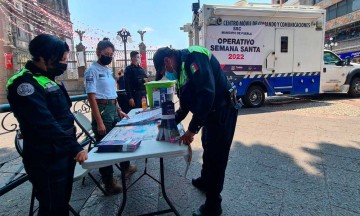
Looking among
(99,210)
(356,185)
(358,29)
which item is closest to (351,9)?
(358,29)

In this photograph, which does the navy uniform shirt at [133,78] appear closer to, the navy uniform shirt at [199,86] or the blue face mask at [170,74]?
the blue face mask at [170,74]

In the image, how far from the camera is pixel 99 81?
116 inches

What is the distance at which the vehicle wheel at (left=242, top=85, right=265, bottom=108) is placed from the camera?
322 inches

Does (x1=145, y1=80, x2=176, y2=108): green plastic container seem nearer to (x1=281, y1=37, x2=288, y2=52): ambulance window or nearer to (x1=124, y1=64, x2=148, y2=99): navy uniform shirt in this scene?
(x1=124, y1=64, x2=148, y2=99): navy uniform shirt

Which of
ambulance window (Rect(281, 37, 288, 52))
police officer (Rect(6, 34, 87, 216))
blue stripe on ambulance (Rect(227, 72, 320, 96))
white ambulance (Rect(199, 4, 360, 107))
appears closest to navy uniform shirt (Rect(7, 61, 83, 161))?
police officer (Rect(6, 34, 87, 216))

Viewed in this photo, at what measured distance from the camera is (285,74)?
8211 mm

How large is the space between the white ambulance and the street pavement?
319 cm

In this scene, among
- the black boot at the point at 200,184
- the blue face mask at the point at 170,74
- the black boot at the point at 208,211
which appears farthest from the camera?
the black boot at the point at 200,184

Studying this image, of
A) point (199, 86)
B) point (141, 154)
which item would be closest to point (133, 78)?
point (199, 86)

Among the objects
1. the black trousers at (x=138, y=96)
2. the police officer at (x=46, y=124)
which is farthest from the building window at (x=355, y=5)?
the police officer at (x=46, y=124)

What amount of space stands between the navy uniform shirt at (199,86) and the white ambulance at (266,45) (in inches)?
211

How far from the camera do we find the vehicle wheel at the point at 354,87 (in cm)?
959

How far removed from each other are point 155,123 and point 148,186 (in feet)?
3.01

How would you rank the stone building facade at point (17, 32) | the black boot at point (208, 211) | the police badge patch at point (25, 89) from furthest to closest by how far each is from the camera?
the stone building facade at point (17, 32) → the black boot at point (208, 211) → the police badge patch at point (25, 89)
